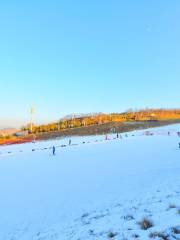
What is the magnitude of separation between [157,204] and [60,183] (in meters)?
9.70

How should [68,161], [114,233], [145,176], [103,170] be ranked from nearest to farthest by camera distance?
[114,233]
[145,176]
[103,170]
[68,161]

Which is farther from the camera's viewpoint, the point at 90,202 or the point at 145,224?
the point at 90,202

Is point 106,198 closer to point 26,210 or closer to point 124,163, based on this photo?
point 26,210

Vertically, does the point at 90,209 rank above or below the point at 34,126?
below

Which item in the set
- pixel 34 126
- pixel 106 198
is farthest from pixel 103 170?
pixel 34 126

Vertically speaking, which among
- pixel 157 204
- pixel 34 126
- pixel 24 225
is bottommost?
pixel 24 225

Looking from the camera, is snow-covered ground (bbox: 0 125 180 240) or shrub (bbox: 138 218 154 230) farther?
snow-covered ground (bbox: 0 125 180 240)

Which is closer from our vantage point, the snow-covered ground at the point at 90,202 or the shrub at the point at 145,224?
the shrub at the point at 145,224

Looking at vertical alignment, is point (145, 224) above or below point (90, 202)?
above

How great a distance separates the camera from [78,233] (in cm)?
947

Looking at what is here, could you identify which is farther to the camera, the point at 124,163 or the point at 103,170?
the point at 124,163

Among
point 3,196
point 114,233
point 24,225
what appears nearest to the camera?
point 114,233

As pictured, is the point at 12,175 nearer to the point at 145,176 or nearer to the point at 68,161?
the point at 68,161

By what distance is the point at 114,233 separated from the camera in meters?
8.55
